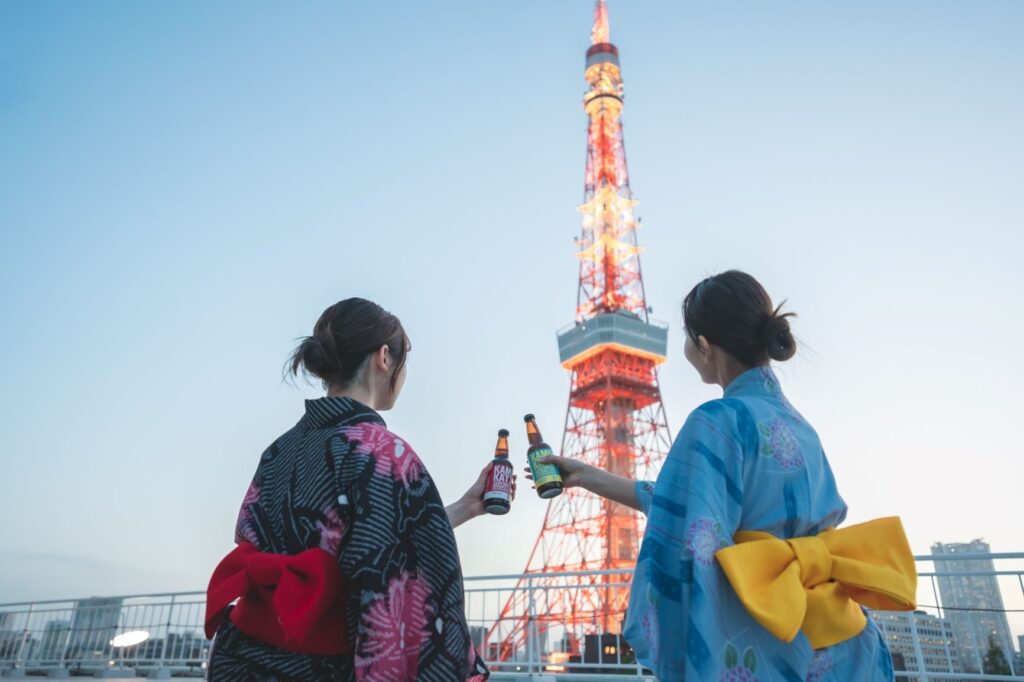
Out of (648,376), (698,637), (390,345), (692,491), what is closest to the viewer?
(698,637)

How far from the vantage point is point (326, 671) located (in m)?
1.44

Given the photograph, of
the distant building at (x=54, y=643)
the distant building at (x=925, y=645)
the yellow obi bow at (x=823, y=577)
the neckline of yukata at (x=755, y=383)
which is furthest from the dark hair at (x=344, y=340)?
the distant building at (x=54, y=643)

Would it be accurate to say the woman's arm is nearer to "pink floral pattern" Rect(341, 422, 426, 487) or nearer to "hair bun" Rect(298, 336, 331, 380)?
"pink floral pattern" Rect(341, 422, 426, 487)

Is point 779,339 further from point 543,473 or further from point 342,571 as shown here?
point 342,571

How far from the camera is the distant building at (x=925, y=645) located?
15.0 feet

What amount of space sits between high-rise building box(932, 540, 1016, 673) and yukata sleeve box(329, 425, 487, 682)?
13.9 ft

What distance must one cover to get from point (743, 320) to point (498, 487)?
107cm

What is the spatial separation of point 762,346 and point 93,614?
30.7ft

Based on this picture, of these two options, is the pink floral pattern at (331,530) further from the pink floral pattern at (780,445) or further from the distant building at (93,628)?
the distant building at (93,628)

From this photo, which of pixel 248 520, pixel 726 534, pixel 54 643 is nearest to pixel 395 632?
pixel 248 520

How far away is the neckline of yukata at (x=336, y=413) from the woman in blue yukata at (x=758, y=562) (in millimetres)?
726

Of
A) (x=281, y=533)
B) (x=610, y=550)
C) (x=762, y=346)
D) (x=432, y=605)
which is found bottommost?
(x=432, y=605)

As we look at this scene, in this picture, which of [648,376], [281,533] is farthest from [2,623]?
[648,376]

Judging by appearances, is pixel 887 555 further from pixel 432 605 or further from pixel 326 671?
pixel 326 671
